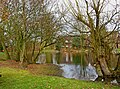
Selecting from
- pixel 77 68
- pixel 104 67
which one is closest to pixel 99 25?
pixel 104 67

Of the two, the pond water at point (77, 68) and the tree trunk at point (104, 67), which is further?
the pond water at point (77, 68)

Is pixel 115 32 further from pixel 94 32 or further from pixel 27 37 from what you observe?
pixel 27 37

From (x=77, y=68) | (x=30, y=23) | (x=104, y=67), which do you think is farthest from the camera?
(x=77, y=68)

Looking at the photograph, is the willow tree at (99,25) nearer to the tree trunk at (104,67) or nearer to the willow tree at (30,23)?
the tree trunk at (104,67)

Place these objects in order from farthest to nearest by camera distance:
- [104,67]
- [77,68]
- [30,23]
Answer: [77,68]
[30,23]
[104,67]

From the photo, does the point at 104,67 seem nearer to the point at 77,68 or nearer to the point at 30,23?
the point at 30,23

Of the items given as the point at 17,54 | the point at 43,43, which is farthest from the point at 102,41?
the point at 17,54

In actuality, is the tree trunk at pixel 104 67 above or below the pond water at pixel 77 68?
above

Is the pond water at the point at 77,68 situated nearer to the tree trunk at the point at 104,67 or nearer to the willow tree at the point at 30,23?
the tree trunk at the point at 104,67

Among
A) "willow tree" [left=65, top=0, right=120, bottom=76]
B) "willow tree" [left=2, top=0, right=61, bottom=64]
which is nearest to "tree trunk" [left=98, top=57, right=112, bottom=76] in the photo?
"willow tree" [left=65, top=0, right=120, bottom=76]

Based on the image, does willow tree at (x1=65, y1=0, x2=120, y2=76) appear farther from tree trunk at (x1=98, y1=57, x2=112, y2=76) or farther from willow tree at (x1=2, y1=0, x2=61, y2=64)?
willow tree at (x1=2, y1=0, x2=61, y2=64)

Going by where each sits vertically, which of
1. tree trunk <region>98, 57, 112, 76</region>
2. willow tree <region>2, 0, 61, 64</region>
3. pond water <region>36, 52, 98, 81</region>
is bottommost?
pond water <region>36, 52, 98, 81</region>

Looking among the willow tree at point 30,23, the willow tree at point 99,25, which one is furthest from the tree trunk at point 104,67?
the willow tree at point 30,23

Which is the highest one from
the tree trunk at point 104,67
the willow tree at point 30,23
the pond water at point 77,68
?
the willow tree at point 30,23
